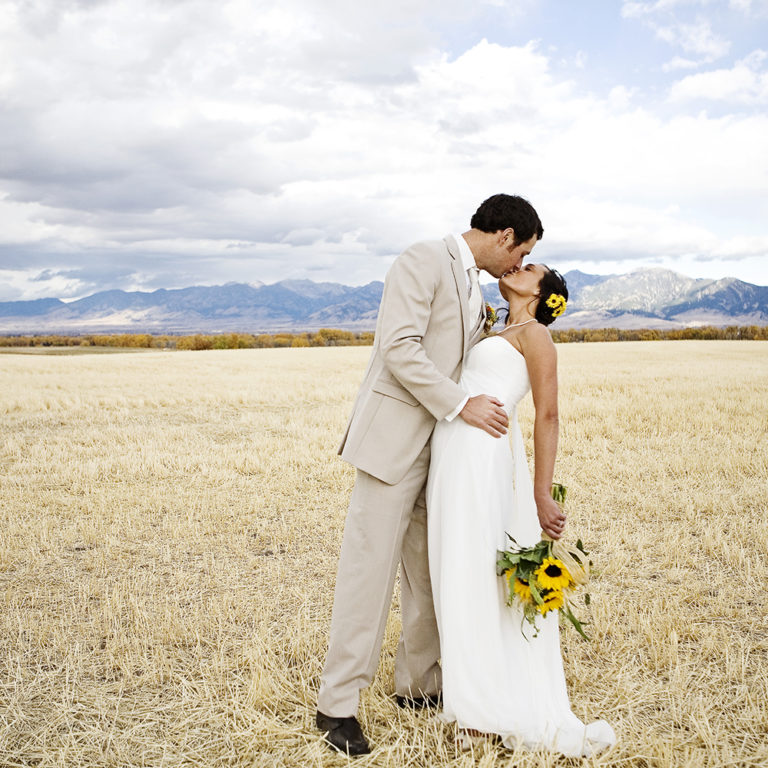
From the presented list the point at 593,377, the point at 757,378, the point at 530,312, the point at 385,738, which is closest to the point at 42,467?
the point at 385,738

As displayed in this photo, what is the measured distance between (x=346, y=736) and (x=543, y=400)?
2.03 metres

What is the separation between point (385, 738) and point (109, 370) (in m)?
29.6

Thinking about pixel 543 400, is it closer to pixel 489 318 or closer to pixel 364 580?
pixel 489 318

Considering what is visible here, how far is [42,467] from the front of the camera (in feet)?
34.6

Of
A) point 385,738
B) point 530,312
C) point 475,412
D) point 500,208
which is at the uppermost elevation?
point 500,208

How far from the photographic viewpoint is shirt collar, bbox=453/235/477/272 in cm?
366

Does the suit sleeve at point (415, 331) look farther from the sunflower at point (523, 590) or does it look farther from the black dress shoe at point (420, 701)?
the black dress shoe at point (420, 701)

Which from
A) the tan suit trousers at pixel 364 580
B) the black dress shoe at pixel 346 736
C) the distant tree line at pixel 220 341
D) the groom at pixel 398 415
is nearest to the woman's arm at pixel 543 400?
the groom at pixel 398 415

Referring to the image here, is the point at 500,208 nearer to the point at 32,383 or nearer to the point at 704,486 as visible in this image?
the point at 704,486

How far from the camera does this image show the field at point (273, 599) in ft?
12.5

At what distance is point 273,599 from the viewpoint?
5809 mm

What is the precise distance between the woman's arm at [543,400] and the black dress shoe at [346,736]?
152 centimetres

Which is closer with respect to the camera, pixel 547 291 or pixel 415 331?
pixel 415 331

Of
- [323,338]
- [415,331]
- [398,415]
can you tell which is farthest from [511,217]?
[323,338]
